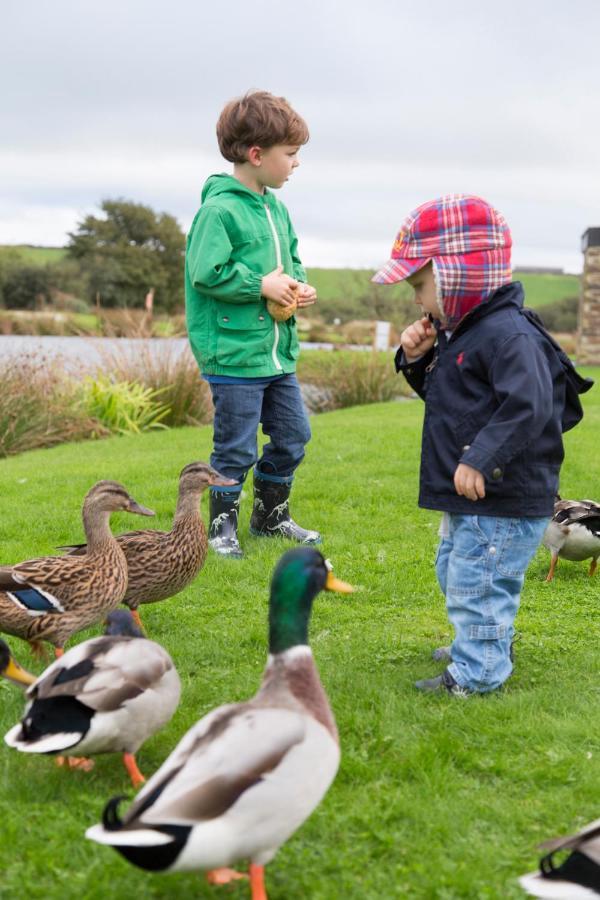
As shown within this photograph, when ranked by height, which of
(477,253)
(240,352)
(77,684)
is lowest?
(77,684)

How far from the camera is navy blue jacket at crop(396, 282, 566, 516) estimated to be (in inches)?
138

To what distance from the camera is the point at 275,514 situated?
21.1ft

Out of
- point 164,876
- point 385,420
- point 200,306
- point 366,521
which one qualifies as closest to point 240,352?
point 200,306

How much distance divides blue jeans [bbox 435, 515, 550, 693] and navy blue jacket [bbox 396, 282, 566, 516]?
0.28ft

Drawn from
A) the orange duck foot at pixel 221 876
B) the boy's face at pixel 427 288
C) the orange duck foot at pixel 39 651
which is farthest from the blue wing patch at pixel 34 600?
the boy's face at pixel 427 288

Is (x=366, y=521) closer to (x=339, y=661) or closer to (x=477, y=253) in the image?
(x=339, y=661)

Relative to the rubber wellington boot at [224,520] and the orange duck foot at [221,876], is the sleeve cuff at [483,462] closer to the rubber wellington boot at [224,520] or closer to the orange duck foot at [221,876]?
the orange duck foot at [221,876]

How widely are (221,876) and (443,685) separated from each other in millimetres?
1554

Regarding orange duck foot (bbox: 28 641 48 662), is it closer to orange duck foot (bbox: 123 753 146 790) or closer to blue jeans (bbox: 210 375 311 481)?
orange duck foot (bbox: 123 753 146 790)

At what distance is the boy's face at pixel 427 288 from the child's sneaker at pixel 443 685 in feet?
4.77

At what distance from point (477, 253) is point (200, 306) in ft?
8.49

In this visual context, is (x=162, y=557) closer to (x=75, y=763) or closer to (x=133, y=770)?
(x=75, y=763)

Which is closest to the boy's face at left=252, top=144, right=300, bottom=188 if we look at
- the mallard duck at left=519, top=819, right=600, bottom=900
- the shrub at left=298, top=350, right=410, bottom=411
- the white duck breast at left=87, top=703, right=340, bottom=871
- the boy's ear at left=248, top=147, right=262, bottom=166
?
the boy's ear at left=248, top=147, right=262, bottom=166

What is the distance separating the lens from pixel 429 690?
3.94 meters
